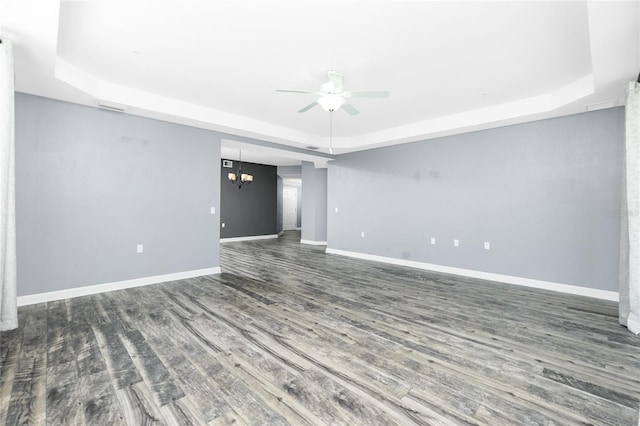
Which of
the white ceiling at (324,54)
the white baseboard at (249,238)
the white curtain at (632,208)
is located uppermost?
the white ceiling at (324,54)

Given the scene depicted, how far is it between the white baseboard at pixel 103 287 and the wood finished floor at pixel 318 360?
0.54 ft

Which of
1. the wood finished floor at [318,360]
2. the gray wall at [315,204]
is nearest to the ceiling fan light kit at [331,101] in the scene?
the wood finished floor at [318,360]

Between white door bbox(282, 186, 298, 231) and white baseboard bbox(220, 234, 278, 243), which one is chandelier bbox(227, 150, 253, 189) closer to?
white baseboard bbox(220, 234, 278, 243)

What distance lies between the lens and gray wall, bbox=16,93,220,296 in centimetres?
352

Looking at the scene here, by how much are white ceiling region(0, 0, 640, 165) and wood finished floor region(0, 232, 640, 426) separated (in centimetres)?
261

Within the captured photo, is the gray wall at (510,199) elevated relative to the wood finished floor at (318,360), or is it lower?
elevated

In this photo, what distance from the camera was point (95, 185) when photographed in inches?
156

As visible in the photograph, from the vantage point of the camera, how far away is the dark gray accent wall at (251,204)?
369 inches

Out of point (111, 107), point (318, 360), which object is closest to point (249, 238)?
point (111, 107)

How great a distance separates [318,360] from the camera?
2238mm

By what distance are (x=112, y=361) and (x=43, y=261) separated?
2400 mm

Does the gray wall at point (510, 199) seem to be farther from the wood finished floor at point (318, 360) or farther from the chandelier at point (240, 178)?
the chandelier at point (240, 178)

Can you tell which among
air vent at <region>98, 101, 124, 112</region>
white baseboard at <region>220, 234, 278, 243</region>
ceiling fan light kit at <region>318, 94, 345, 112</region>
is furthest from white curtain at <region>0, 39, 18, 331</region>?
white baseboard at <region>220, 234, 278, 243</region>

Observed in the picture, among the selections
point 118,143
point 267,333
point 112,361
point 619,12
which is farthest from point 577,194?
point 118,143
